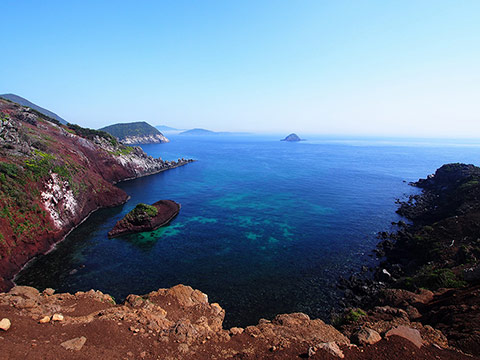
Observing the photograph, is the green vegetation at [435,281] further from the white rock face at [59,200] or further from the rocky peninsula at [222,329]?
the white rock face at [59,200]

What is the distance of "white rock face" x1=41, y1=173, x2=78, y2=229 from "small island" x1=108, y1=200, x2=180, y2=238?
36.5 feet

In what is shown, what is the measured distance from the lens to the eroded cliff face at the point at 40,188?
3747cm

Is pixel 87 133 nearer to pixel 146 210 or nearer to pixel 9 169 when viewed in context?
pixel 9 169

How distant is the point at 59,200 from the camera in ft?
166

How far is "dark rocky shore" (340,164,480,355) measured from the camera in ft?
59.0

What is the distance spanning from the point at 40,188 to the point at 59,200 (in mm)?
4494

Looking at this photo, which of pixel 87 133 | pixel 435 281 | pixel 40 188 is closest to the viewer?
pixel 435 281

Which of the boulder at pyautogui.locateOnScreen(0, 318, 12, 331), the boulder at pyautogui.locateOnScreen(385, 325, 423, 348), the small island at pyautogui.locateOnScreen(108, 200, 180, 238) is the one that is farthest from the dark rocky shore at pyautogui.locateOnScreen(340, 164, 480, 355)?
the small island at pyautogui.locateOnScreen(108, 200, 180, 238)

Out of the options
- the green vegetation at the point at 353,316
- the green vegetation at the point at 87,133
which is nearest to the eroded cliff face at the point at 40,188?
the green vegetation at the point at 87,133

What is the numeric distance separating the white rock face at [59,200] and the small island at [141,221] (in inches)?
438

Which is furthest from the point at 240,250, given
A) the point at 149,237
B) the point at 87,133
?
the point at 87,133

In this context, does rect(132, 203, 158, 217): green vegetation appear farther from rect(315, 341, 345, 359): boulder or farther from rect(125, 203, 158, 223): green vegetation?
rect(315, 341, 345, 359): boulder

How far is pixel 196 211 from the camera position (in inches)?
2470

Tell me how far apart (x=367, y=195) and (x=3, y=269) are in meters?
89.8
